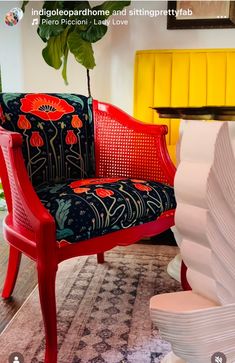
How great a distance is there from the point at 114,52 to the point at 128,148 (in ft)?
4.38

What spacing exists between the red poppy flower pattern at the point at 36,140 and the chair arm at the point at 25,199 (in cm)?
31

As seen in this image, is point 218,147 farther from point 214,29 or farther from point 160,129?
point 214,29

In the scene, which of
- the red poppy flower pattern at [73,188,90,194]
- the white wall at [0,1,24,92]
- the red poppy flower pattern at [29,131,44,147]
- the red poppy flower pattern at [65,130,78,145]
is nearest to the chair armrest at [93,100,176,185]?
the red poppy flower pattern at [65,130,78,145]

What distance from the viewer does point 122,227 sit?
129 cm

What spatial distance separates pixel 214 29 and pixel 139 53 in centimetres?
54

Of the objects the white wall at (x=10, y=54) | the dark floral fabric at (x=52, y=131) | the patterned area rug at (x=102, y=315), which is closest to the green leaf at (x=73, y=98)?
the dark floral fabric at (x=52, y=131)

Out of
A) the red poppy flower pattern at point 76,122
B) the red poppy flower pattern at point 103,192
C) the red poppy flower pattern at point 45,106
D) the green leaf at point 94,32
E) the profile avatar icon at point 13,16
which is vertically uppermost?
the profile avatar icon at point 13,16

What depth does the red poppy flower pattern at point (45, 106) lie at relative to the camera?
1566 millimetres

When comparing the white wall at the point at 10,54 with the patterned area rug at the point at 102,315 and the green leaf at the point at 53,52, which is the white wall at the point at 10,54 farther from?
the patterned area rug at the point at 102,315

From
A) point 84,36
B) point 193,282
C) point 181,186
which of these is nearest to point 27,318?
point 193,282

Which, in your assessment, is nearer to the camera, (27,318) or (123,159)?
(27,318)

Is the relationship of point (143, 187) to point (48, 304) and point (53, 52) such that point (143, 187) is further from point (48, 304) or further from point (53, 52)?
point (53, 52)

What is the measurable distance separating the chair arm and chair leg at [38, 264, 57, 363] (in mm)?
92

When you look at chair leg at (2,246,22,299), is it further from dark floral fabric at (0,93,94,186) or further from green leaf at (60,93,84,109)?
green leaf at (60,93,84,109)
